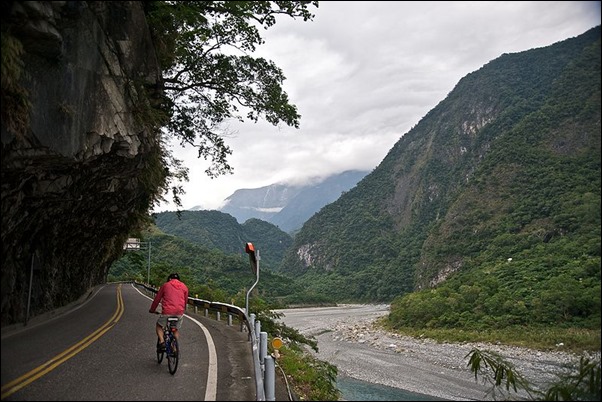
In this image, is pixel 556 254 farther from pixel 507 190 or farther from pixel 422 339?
pixel 507 190

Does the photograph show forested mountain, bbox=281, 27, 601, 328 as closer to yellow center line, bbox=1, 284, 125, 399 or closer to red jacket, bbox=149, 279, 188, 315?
red jacket, bbox=149, 279, 188, 315

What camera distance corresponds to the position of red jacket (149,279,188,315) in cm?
743

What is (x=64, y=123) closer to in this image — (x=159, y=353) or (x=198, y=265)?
(x=159, y=353)

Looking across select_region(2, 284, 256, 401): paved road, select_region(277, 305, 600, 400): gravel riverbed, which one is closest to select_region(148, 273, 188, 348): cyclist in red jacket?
select_region(2, 284, 256, 401): paved road

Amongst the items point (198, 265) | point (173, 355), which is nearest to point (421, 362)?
point (173, 355)

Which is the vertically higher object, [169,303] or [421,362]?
[169,303]

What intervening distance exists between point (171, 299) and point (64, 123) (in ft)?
12.7

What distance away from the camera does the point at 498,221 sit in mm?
84625

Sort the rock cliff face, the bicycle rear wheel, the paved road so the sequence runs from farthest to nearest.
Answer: the bicycle rear wheel, the rock cliff face, the paved road

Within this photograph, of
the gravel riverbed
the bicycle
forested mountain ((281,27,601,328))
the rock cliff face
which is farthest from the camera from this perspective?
forested mountain ((281,27,601,328))

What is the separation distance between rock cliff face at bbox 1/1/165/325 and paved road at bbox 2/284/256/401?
2260 mm

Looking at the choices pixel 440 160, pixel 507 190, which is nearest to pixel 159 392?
pixel 507 190

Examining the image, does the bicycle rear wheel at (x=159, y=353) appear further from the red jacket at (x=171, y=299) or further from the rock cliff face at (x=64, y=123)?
the rock cliff face at (x=64, y=123)

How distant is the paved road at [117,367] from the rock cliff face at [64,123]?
2.26 m
